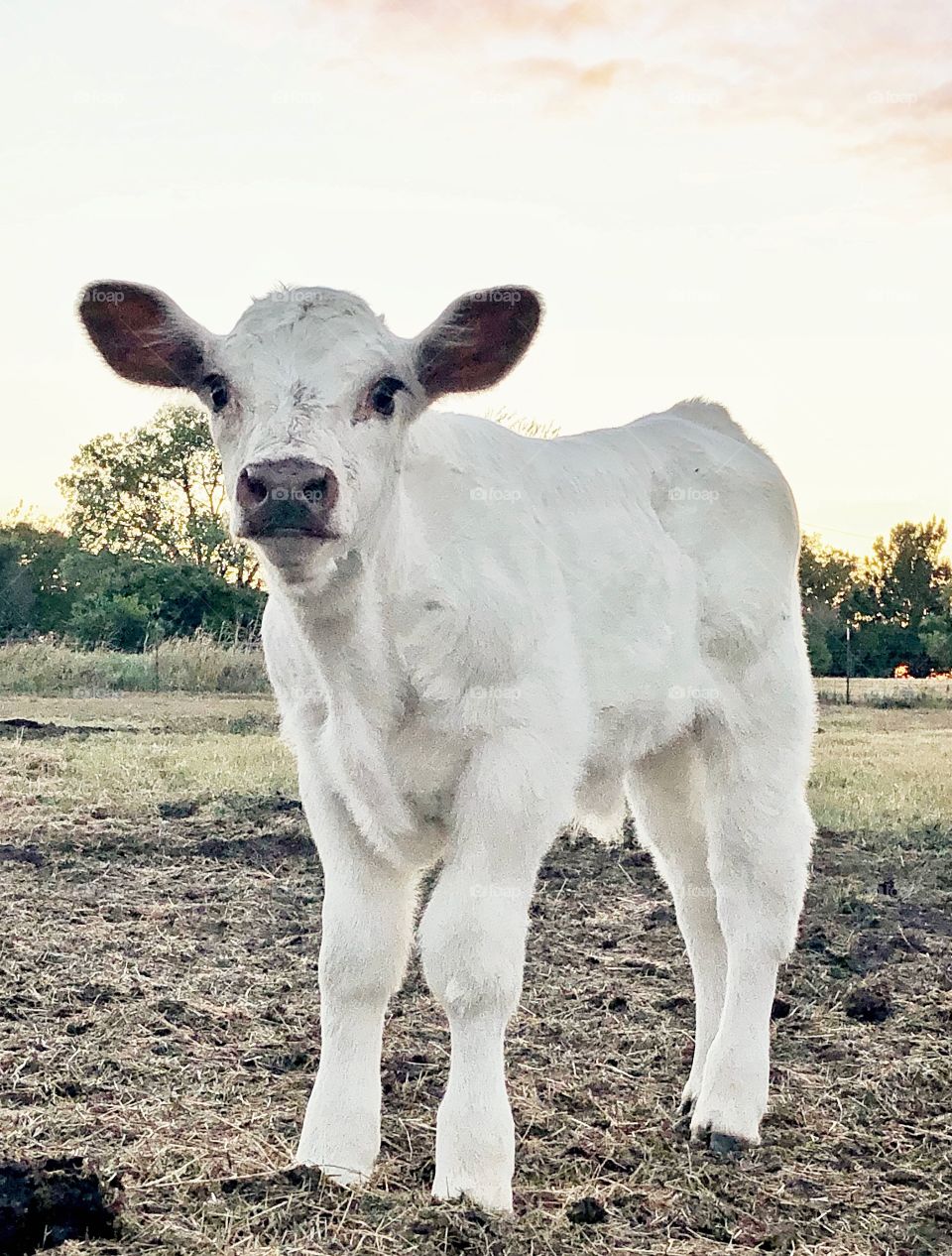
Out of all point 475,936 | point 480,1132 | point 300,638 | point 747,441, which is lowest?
point 480,1132

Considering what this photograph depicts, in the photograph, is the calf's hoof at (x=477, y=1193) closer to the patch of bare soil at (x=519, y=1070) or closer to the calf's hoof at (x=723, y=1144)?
the patch of bare soil at (x=519, y=1070)

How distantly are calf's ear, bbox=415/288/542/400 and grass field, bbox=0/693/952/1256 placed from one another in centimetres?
218

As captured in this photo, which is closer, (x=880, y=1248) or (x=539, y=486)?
(x=880, y=1248)

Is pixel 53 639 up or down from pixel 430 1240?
up

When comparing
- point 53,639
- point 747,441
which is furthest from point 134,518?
point 747,441

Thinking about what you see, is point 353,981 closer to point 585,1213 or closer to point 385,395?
point 585,1213

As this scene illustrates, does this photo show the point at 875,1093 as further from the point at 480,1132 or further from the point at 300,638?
the point at 300,638

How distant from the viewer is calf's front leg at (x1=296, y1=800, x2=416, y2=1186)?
148 inches

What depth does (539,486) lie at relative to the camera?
4.11 metres

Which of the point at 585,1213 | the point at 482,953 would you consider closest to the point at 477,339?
the point at 482,953

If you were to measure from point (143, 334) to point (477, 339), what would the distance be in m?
0.92

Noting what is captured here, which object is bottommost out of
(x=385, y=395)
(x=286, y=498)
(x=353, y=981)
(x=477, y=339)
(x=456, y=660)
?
(x=353, y=981)

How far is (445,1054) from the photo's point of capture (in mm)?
4852

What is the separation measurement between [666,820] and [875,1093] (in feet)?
3.85
